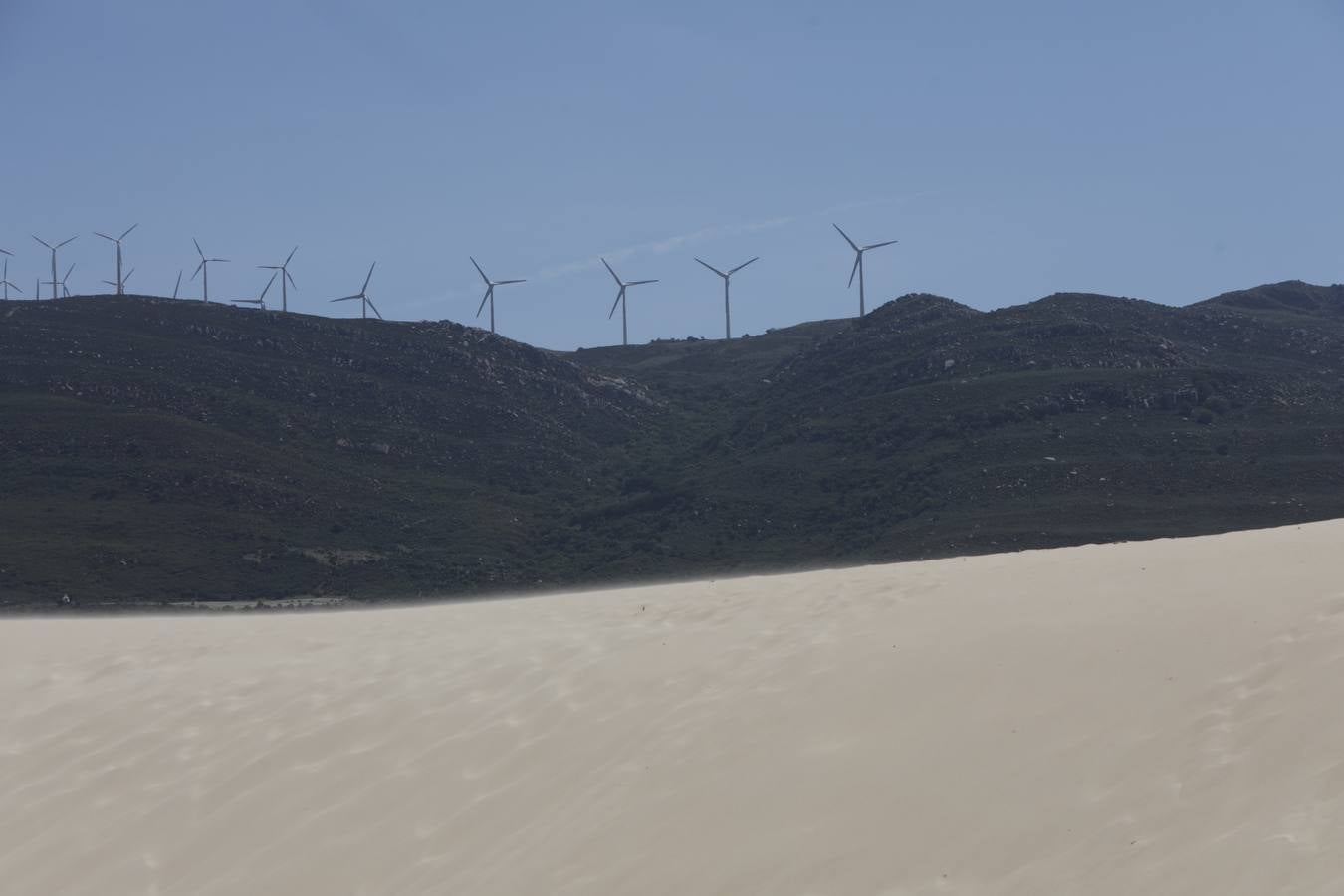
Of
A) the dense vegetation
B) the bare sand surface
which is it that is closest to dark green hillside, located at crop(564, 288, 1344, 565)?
the dense vegetation

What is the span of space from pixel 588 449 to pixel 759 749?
81956 mm

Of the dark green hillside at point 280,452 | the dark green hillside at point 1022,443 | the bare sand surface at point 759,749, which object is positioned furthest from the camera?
the dark green hillside at point 280,452

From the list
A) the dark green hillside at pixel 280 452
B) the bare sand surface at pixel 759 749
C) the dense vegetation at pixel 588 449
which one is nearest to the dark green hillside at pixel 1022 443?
the dense vegetation at pixel 588 449

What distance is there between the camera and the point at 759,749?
10320 millimetres

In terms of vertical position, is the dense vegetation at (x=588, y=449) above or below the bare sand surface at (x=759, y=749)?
above

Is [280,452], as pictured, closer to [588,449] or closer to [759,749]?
[588,449]

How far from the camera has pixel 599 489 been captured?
83188mm

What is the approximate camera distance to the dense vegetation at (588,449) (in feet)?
205

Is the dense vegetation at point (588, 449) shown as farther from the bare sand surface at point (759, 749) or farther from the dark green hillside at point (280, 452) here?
the bare sand surface at point (759, 749)

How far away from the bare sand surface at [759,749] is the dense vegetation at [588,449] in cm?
4381

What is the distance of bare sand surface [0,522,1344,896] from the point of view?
325 inches

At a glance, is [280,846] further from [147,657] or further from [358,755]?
[147,657]

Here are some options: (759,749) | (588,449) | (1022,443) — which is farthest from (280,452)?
(759,749)

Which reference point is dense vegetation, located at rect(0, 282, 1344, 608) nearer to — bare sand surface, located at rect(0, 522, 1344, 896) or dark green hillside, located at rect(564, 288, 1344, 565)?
dark green hillside, located at rect(564, 288, 1344, 565)
